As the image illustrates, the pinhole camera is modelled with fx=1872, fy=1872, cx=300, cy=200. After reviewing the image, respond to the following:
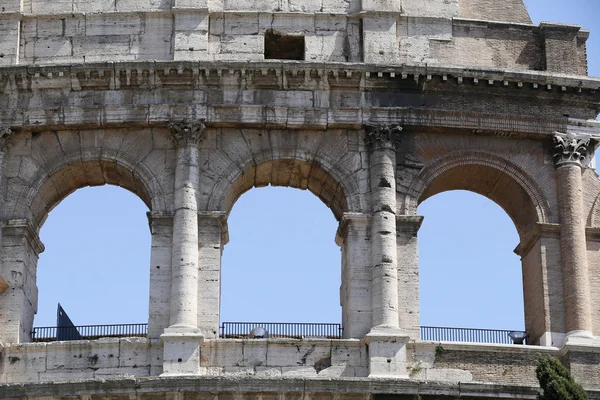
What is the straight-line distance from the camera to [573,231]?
31531 millimetres

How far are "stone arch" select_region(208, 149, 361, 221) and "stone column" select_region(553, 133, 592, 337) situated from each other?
3.54 metres

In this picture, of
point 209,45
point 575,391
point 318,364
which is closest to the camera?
point 575,391

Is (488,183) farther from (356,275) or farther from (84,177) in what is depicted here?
(84,177)

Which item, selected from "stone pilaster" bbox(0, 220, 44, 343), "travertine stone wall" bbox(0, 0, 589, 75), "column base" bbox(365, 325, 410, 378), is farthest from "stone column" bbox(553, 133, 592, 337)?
"stone pilaster" bbox(0, 220, 44, 343)

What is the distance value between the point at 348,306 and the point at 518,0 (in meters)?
6.93

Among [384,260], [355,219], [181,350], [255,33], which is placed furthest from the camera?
[255,33]

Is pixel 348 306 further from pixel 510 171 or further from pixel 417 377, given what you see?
pixel 510 171

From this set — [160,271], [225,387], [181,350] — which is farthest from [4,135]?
[225,387]

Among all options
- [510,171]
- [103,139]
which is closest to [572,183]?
[510,171]

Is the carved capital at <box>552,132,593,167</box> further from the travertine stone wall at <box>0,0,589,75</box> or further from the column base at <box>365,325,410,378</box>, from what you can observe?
the column base at <box>365,325,410,378</box>

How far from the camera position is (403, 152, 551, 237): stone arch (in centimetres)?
3181

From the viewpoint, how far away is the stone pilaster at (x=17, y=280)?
30.7m

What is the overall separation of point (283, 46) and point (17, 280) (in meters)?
6.25

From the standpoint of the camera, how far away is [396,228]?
1235 inches
